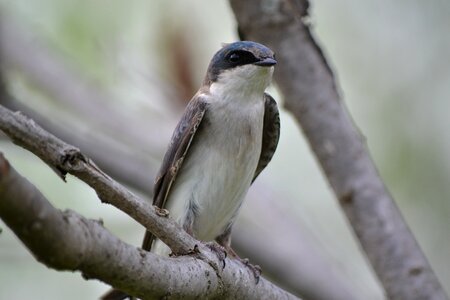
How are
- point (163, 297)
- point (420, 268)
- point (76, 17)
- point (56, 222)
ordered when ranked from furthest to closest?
1. point (76, 17)
2. point (420, 268)
3. point (163, 297)
4. point (56, 222)

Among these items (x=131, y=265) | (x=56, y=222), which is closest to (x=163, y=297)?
(x=131, y=265)

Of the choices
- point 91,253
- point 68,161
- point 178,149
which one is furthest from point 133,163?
point 91,253

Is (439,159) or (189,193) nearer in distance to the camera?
(189,193)

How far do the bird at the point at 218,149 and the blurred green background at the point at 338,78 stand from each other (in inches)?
64.5

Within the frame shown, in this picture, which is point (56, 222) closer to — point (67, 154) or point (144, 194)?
point (67, 154)

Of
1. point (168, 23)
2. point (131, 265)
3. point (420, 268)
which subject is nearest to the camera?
point (131, 265)

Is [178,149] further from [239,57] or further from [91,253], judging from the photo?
[91,253]

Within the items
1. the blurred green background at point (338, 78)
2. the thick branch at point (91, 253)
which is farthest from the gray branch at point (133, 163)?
the thick branch at point (91, 253)

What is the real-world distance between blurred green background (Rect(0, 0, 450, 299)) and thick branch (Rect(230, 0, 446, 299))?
153 centimetres

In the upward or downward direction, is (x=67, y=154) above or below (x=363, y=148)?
above

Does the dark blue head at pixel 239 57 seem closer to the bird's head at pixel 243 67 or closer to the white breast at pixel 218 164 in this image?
the bird's head at pixel 243 67

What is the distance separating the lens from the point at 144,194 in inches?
210

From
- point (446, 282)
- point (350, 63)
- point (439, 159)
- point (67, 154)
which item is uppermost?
point (67, 154)

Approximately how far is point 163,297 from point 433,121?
4732 millimetres
